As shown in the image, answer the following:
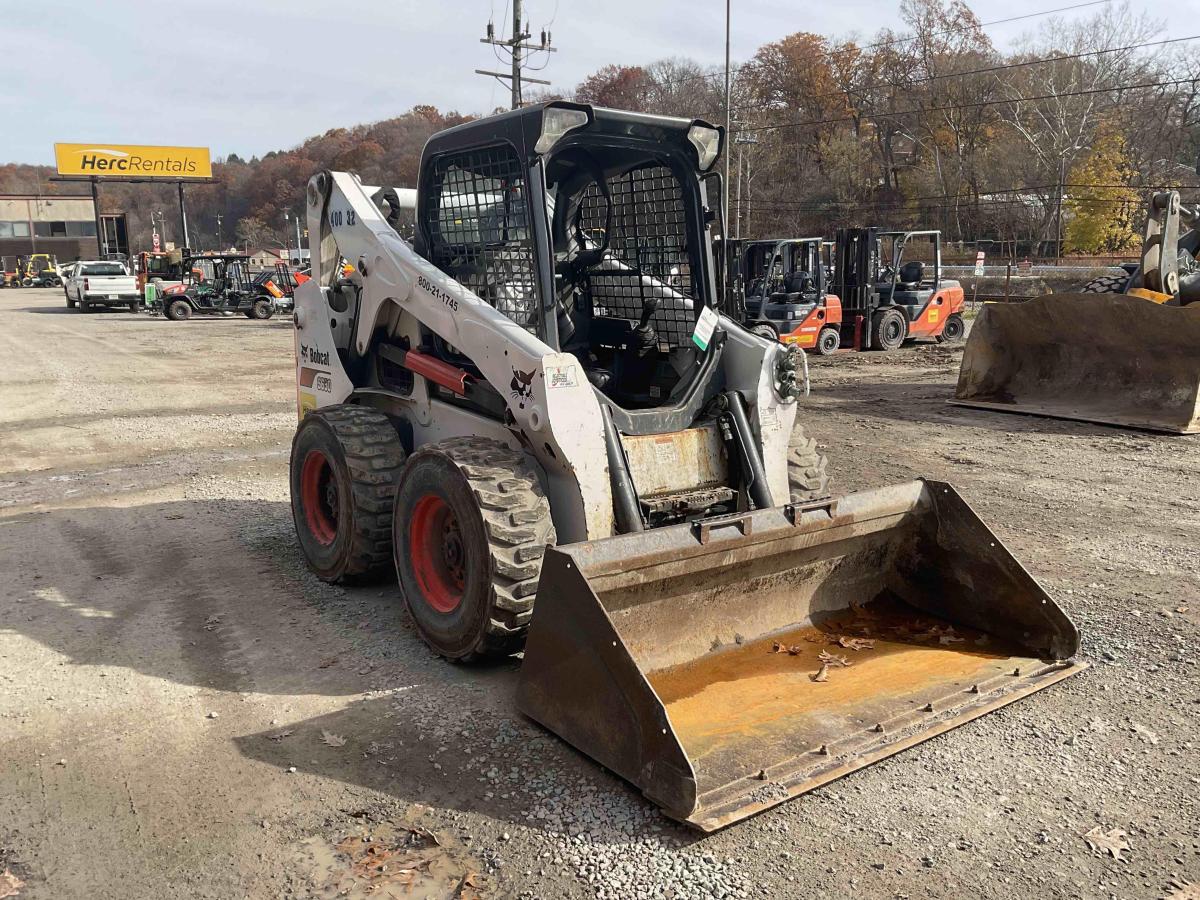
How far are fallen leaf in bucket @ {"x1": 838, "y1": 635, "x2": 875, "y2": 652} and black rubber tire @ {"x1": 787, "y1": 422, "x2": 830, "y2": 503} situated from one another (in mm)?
817

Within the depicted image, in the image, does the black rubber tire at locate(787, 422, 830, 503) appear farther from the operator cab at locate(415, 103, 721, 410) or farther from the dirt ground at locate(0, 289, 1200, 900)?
the dirt ground at locate(0, 289, 1200, 900)

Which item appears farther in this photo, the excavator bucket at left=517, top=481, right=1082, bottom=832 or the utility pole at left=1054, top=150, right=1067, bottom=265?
the utility pole at left=1054, top=150, right=1067, bottom=265

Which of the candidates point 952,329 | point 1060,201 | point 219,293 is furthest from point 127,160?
point 952,329

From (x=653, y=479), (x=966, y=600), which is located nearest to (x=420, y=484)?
(x=653, y=479)

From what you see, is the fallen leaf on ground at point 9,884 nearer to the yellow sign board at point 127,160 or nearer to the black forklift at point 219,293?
the black forklift at point 219,293

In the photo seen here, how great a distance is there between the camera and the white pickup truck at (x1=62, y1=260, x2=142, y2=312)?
34.4 m

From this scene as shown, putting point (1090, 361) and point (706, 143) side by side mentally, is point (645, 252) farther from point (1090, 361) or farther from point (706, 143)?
point (1090, 361)

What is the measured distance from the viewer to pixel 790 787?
3.28 m

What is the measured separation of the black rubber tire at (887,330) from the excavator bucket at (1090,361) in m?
7.19

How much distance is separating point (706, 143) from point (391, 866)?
3646 mm

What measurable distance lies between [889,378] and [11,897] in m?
14.5

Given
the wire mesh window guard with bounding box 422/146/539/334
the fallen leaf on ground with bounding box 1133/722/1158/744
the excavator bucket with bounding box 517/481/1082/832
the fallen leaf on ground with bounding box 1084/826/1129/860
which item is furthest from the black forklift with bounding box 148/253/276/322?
the fallen leaf on ground with bounding box 1084/826/1129/860

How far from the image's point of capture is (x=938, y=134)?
5831 centimetres

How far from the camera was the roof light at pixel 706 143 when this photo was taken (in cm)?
496
